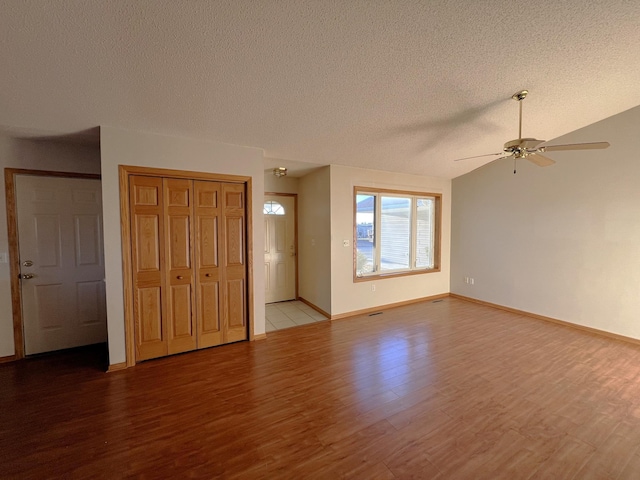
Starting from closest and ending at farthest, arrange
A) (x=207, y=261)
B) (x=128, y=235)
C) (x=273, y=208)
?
(x=128, y=235)
(x=207, y=261)
(x=273, y=208)

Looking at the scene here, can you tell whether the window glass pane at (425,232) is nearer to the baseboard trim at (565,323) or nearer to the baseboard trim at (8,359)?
the baseboard trim at (565,323)

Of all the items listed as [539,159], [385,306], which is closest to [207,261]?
[385,306]

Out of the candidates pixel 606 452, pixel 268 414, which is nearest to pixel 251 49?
pixel 268 414

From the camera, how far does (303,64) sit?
2.05 m

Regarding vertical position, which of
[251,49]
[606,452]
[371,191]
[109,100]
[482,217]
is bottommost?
[606,452]

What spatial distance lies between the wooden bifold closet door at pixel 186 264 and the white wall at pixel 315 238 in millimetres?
1407

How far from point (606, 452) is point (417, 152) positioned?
138 inches

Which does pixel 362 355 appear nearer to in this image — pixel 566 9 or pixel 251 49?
pixel 251 49

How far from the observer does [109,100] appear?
7.30 ft

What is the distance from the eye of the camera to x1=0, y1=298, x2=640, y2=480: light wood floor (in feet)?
5.33

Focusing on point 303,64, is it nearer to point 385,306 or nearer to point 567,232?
point 385,306

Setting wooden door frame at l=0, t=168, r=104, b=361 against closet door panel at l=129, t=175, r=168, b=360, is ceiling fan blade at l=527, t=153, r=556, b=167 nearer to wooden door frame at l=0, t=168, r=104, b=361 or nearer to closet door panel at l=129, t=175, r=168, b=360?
closet door panel at l=129, t=175, r=168, b=360

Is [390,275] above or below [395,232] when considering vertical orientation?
below

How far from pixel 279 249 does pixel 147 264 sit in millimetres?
2567
